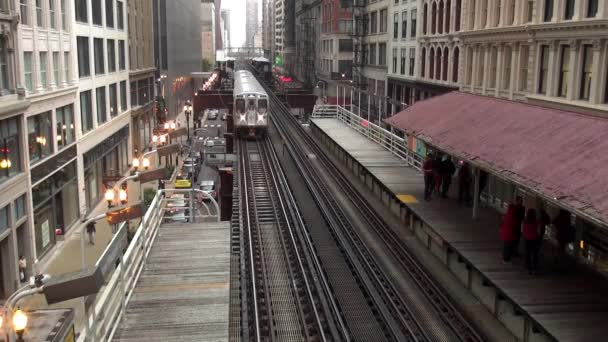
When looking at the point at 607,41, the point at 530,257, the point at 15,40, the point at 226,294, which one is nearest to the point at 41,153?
the point at 15,40

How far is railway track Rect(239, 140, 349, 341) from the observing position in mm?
14414

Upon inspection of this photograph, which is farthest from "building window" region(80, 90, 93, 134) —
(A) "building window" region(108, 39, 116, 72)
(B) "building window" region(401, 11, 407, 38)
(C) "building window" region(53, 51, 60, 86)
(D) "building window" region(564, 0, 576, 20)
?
(B) "building window" region(401, 11, 407, 38)

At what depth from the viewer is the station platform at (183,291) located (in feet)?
33.3

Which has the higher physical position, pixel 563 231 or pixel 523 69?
pixel 523 69

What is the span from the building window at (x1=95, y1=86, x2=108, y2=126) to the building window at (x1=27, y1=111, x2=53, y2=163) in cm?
1022

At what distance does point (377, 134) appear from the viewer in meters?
38.2

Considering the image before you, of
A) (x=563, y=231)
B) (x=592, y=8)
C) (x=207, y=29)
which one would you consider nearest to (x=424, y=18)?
(x=592, y=8)

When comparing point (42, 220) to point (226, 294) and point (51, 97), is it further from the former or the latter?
point (226, 294)

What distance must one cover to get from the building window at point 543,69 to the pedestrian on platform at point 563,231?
477 inches

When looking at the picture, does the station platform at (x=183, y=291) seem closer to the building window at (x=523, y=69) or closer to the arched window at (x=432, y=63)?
the building window at (x=523, y=69)

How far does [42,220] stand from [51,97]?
5.71m

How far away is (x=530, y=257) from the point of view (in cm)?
1507

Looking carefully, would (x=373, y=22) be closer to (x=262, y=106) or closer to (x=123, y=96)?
(x=262, y=106)

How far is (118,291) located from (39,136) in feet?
62.0
